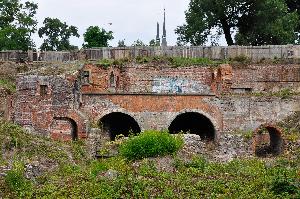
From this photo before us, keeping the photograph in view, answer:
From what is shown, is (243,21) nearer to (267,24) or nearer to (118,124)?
(267,24)

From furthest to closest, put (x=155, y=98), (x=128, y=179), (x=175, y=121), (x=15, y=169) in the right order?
(x=175, y=121) → (x=155, y=98) → (x=15, y=169) → (x=128, y=179)

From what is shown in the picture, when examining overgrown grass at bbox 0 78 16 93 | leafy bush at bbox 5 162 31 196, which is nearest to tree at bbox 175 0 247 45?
overgrown grass at bbox 0 78 16 93

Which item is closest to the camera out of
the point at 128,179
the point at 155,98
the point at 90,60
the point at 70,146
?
the point at 128,179

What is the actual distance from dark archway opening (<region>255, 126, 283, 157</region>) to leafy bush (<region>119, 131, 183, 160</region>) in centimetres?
888

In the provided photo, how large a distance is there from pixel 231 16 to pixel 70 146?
20.4 meters

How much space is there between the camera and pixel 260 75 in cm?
3869

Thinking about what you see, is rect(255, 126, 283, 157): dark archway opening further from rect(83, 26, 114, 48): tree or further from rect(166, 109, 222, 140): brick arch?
rect(83, 26, 114, 48): tree

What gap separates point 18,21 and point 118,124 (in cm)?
1510

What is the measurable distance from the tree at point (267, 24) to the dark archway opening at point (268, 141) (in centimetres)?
1138

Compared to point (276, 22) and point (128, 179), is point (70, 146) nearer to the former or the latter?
point (128, 179)

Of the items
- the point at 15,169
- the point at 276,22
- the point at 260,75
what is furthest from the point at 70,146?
the point at 276,22

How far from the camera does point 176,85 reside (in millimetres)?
38438

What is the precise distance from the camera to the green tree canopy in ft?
143

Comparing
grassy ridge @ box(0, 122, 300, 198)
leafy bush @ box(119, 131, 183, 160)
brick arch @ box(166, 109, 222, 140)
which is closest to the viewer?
grassy ridge @ box(0, 122, 300, 198)
